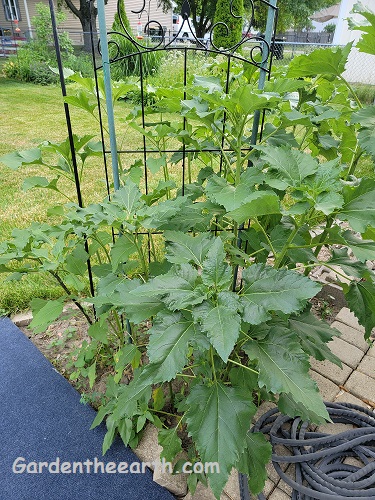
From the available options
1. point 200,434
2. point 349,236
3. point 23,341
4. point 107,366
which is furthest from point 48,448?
point 349,236

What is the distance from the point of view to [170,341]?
998 mm

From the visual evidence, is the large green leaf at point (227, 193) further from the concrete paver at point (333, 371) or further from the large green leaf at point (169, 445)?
the concrete paver at point (333, 371)

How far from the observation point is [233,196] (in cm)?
119

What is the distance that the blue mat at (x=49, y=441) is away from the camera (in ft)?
4.92

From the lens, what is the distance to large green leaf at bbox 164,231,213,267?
1188 millimetres

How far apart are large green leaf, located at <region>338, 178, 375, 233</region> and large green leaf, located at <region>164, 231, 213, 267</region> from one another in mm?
420

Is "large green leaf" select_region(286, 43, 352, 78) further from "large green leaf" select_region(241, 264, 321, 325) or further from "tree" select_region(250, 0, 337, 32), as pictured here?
"tree" select_region(250, 0, 337, 32)

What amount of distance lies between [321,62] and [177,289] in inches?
37.4

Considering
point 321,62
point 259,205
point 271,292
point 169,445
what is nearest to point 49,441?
point 169,445

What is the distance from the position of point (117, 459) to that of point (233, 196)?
4.03 ft

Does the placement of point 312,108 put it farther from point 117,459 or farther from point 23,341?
point 23,341

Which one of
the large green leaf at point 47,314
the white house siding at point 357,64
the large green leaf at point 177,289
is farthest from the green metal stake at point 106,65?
the white house siding at point 357,64

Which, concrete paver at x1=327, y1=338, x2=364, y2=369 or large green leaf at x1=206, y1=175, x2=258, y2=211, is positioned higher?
large green leaf at x1=206, y1=175, x2=258, y2=211

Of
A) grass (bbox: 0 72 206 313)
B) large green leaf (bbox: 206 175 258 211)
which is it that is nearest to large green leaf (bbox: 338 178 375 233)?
large green leaf (bbox: 206 175 258 211)
